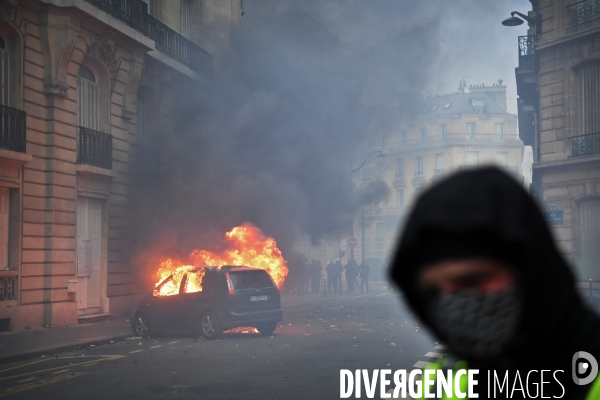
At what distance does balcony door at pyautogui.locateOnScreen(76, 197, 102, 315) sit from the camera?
2020cm

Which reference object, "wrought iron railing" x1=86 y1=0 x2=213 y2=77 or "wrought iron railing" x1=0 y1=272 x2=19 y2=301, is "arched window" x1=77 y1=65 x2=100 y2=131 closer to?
"wrought iron railing" x1=86 y1=0 x2=213 y2=77

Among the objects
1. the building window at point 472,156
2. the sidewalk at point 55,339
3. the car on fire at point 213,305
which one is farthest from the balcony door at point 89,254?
the building window at point 472,156

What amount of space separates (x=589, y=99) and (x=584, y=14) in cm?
242

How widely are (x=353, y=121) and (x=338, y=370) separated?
2233 cm

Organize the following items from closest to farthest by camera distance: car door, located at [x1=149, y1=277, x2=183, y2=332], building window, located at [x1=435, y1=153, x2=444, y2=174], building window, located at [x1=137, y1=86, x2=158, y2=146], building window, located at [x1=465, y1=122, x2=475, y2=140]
A: car door, located at [x1=149, y1=277, x2=183, y2=332], building window, located at [x1=137, y1=86, x2=158, y2=146], building window, located at [x1=435, y1=153, x2=444, y2=174], building window, located at [x1=465, y1=122, x2=475, y2=140]

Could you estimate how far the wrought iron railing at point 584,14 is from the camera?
22469 millimetres

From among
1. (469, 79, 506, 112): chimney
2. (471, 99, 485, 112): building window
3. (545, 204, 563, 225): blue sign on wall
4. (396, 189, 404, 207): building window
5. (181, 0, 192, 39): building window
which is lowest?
(545, 204, 563, 225): blue sign on wall

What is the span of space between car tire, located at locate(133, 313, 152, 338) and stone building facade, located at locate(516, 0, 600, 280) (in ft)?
37.9

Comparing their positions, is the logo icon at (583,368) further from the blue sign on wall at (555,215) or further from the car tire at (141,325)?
the blue sign on wall at (555,215)

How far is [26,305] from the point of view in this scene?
57.0 feet

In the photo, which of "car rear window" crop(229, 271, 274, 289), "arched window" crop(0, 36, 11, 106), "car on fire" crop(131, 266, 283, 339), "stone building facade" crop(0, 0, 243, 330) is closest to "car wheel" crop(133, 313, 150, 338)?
"car on fire" crop(131, 266, 283, 339)

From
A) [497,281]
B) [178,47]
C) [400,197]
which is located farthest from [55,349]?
[400,197]

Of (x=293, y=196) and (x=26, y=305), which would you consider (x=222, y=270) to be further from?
(x=293, y=196)

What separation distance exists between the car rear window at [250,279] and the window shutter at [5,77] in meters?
6.56
